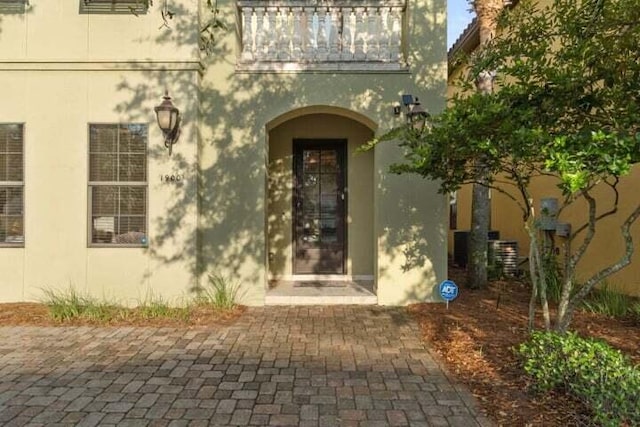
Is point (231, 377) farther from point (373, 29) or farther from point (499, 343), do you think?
point (373, 29)

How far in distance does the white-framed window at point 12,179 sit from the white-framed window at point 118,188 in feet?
3.01

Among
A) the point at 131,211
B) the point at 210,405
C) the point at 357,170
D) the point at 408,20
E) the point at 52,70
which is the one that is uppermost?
the point at 408,20

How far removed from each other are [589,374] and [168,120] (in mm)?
5040

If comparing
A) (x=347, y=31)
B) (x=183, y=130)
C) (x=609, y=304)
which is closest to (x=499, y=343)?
(x=609, y=304)

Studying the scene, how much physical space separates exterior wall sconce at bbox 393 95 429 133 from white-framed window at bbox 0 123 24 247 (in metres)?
4.93

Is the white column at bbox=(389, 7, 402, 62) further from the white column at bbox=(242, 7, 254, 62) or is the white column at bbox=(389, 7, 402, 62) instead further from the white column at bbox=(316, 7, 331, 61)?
the white column at bbox=(242, 7, 254, 62)

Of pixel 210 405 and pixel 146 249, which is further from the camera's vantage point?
pixel 146 249

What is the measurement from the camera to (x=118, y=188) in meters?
6.10

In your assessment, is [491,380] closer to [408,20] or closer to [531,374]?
[531,374]

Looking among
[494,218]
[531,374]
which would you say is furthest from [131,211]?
[494,218]

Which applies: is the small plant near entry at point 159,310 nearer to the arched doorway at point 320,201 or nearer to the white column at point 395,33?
the arched doorway at point 320,201

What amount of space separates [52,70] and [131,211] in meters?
2.06

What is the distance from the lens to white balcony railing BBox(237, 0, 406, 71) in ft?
20.7

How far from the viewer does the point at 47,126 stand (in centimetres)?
607
